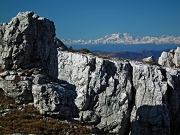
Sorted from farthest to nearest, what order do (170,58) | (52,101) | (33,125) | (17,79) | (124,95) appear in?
(170,58), (124,95), (17,79), (52,101), (33,125)

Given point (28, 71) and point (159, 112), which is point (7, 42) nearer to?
point (28, 71)

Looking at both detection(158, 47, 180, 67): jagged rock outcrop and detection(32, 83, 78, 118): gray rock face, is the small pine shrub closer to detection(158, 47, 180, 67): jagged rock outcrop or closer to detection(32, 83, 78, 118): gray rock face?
detection(32, 83, 78, 118): gray rock face

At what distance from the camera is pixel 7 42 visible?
25.7 m

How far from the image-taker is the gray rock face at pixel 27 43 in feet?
83.8

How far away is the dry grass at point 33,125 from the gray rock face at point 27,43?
6374mm

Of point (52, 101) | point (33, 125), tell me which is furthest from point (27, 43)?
point (33, 125)

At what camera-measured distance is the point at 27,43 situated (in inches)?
1026

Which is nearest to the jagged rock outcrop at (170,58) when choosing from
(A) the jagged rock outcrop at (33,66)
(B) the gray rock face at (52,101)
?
(A) the jagged rock outcrop at (33,66)

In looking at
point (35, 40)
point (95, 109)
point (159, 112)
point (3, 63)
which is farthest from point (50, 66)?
point (159, 112)

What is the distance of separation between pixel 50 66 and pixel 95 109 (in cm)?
1859

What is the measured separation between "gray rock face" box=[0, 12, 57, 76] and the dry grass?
6374 millimetres

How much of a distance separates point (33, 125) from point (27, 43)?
35.1 ft

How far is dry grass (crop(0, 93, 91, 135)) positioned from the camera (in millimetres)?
16922

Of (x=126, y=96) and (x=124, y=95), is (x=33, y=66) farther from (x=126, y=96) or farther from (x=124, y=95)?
(x=126, y=96)
